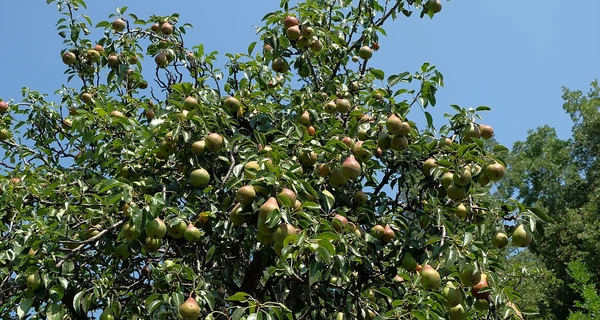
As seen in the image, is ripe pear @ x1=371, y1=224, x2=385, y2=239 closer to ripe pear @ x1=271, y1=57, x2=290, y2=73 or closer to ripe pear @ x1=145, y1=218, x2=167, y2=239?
ripe pear @ x1=145, y1=218, x2=167, y2=239

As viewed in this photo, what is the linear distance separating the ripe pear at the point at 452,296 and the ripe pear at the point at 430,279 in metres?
0.05

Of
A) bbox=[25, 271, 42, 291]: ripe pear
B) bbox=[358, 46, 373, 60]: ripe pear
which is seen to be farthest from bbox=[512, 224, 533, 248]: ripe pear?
bbox=[25, 271, 42, 291]: ripe pear

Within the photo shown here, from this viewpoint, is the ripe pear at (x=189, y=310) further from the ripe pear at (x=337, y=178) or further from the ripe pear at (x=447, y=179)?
the ripe pear at (x=447, y=179)

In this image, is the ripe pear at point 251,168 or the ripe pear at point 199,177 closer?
the ripe pear at point 251,168

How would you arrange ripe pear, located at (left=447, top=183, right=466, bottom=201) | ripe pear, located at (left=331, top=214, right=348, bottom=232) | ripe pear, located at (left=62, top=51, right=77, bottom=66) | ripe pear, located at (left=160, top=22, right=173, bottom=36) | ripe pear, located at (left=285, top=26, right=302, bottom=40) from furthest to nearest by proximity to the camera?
1. ripe pear, located at (left=62, top=51, right=77, bottom=66)
2. ripe pear, located at (left=160, top=22, right=173, bottom=36)
3. ripe pear, located at (left=285, top=26, right=302, bottom=40)
4. ripe pear, located at (left=447, top=183, right=466, bottom=201)
5. ripe pear, located at (left=331, top=214, right=348, bottom=232)

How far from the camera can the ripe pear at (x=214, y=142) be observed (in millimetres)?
3300

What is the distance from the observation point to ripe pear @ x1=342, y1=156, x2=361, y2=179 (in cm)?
313

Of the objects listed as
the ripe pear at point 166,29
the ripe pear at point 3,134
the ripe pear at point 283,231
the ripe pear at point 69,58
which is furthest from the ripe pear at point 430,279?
the ripe pear at point 69,58

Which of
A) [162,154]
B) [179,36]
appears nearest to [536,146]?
[179,36]

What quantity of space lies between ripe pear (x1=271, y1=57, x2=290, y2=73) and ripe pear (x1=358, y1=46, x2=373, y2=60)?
0.68 metres

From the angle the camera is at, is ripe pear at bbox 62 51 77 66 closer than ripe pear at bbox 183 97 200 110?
No

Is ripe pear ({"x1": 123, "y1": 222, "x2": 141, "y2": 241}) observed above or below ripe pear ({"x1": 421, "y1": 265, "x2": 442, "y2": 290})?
below

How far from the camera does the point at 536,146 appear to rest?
21.6 m

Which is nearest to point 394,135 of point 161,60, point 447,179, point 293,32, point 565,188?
point 447,179
